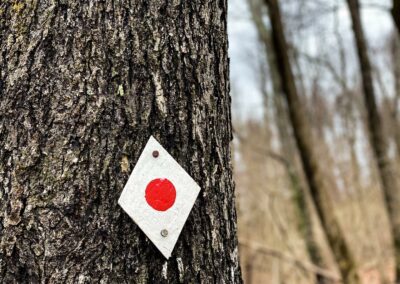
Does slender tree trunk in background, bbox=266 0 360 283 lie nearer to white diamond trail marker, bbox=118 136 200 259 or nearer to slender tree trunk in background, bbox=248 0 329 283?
slender tree trunk in background, bbox=248 0 329 283

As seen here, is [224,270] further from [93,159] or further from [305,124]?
[305,124]

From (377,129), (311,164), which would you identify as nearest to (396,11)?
(311,164)

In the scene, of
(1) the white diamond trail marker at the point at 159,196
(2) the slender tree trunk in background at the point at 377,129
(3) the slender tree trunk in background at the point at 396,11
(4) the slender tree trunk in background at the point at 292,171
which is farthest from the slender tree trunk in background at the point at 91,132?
(4) the slender tree trunk in background at the point at 292,171

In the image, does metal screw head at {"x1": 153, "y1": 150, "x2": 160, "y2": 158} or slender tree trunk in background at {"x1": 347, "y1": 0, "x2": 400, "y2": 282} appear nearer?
metal screw head at {"x1": 153, "y1": 150, "x2": 160, "y2": 158}

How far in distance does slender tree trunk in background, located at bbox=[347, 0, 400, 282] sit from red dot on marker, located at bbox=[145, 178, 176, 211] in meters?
3.89

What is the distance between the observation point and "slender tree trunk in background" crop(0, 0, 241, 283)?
3.54ft

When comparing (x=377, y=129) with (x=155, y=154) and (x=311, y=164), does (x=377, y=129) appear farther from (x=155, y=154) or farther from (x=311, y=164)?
(x=155, y=154)

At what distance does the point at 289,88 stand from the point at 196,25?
10.3 ft

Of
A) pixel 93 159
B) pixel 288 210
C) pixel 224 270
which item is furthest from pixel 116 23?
pixel 288 210

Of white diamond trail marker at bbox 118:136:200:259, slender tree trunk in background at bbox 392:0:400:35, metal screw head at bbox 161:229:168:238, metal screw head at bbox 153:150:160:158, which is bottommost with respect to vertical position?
metal screw head at bbox 161:229:168:238

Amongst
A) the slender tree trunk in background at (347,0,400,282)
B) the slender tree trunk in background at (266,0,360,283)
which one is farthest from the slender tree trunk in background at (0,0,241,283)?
the slender tree trunk in background at (347,0,400,282)

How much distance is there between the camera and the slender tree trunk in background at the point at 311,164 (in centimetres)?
418

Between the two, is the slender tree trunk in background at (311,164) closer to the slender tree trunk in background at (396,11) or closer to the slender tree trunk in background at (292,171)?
the slender tree trunk in background at (292,171)

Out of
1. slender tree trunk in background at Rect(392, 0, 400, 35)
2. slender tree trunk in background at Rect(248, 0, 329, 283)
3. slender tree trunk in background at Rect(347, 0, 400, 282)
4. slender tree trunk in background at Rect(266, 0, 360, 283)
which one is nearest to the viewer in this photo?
slender tree trunk in background at Rect(392, 0, 400, 35)
